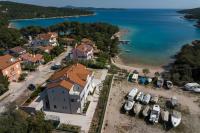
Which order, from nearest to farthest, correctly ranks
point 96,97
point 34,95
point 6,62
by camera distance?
point 34,95 → point 96,97 → point 6,62

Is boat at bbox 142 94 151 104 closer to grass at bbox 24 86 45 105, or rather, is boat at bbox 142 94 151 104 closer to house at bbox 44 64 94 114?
house at bbox 44 64 94 114

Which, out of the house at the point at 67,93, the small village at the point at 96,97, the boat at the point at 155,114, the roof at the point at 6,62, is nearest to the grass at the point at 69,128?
the small village at the point at 96,97

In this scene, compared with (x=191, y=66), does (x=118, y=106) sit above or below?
below

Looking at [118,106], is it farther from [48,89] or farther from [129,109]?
[48,89]

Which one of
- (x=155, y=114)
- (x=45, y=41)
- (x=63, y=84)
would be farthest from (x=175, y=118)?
(x=45, y=41)

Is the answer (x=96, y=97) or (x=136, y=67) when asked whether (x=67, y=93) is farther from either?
(x=136, y=67)

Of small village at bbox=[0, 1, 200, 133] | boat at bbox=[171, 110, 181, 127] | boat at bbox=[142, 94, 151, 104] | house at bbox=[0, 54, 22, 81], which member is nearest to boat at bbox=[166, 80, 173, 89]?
small village at bbox=[0, 1, 200, 133]

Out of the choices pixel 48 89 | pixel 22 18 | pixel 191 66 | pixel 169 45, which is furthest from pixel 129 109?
pixel 22 18
